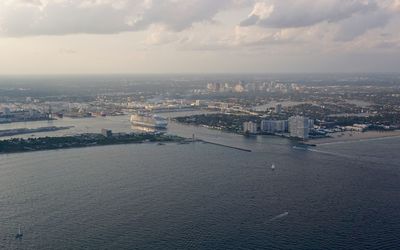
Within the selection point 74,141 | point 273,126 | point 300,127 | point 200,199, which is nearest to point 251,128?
point 273,126

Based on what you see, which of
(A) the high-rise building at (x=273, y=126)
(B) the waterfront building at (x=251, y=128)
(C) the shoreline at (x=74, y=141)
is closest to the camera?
(C) the shoreline at (x=74, y=141)

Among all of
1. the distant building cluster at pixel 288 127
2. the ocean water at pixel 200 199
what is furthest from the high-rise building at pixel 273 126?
the ocean water at pixel 200 199

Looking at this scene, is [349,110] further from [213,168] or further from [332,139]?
[213,168]

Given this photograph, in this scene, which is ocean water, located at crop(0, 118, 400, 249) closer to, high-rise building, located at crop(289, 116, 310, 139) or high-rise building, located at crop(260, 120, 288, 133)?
high-rise building, located at crop(289, 116, 310, 139)

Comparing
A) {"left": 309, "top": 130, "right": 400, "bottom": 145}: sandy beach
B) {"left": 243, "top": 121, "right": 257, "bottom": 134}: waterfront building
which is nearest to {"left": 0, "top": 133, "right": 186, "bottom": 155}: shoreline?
{"left": 243, "top": 121, "right": 257, "bottom": 134}: waterfront building

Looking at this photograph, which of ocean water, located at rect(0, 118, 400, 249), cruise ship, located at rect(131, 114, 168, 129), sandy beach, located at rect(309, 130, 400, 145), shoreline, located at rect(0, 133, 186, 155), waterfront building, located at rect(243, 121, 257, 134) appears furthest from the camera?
cruise ship, located at rect(131, 114, 168, 129)

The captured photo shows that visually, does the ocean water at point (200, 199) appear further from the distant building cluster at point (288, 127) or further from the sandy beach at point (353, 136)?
the distant building cluster at point (288, 127)
